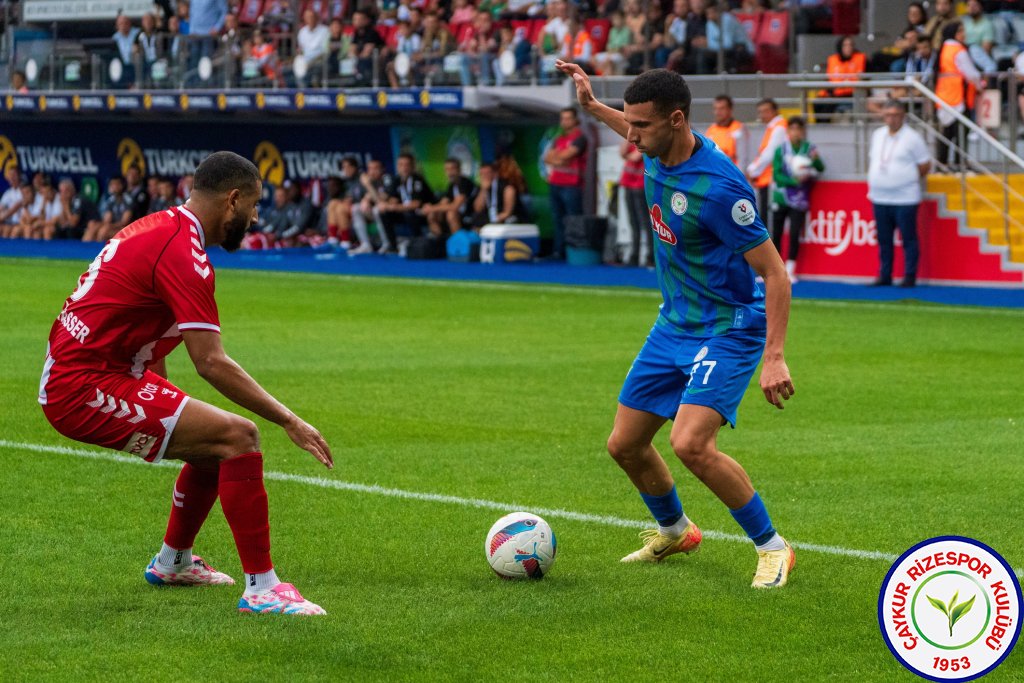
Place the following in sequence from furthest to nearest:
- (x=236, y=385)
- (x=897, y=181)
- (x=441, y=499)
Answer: (x=897, y=181), (x=441, y=499), (x=236, y=385)

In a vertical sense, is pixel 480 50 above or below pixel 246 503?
above

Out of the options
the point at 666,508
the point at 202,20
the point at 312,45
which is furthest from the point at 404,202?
the point at 666,508

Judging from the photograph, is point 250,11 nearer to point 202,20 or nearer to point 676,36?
point 202,20

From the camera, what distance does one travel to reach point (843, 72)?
72.0ft

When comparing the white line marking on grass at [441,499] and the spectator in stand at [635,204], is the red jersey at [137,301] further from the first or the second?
the spectator in stand at [635,204]

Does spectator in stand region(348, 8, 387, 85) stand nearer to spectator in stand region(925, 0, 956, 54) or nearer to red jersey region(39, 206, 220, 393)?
spectator in stand region(925, 0, 956, 54)

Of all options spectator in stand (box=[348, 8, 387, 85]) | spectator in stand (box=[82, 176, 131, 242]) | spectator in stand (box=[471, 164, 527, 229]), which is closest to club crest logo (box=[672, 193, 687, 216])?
spectator in stand (box=[471, 164, 527, 229])

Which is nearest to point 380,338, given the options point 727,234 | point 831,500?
point 831,500

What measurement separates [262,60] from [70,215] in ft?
22.1

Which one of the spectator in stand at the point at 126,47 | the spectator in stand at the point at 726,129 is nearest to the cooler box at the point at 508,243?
the spectator in stand at the point at 726,129

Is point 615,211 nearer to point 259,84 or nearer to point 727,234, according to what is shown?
point 259,84

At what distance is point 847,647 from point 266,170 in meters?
27.3

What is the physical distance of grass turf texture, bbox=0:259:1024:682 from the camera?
17.9 ft

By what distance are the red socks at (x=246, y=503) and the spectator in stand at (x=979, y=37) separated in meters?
16.8
